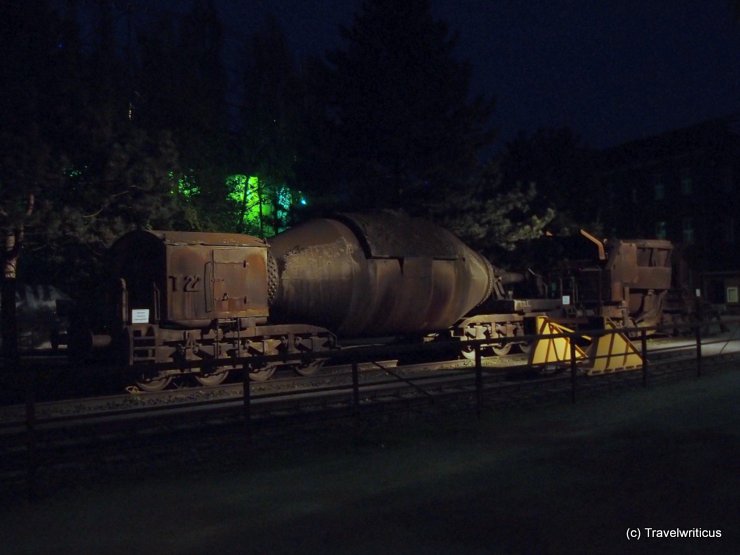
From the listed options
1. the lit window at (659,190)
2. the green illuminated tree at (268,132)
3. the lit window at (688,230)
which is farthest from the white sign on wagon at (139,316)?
the lit window at (659,190)

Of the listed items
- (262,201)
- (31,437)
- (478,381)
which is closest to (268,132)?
(262,201)

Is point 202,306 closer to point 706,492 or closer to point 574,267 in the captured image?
point 706,492

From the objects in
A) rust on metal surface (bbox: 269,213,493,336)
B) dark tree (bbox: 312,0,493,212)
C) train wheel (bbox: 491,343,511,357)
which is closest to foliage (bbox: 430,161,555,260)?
dark tree (bbox: 312,0,493,212)

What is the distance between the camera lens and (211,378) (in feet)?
48.2

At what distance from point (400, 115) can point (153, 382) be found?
49.4ft

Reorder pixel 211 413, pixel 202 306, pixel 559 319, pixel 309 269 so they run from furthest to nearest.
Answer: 1. pixel 559 319
2. pixel 309 269
3. pixel 202 306
4. pixel 211 413

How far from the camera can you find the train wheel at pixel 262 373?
14.9 meters

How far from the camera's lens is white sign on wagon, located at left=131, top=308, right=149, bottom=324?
13783 millimetres

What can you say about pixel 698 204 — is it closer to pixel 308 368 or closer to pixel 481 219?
pixel 481 219

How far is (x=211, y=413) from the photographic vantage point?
8.55m

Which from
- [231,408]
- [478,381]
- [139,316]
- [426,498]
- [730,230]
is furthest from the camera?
[730,230]

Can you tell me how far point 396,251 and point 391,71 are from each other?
39.0 feet

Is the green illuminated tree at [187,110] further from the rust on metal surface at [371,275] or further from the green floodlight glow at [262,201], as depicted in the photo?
the rust on metal surface at [371,275]

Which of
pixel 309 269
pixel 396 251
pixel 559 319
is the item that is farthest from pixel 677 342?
pixel 309 269
